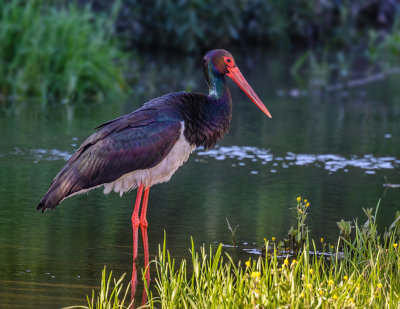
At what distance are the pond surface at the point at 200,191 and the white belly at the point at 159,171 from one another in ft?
1.29

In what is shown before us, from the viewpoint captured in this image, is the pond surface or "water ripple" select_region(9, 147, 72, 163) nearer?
the pond surface

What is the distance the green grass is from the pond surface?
0.57 m

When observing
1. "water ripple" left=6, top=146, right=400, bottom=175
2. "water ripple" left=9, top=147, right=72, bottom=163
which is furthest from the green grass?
"water ripple" left=6, top=146, right=400, bottom=175

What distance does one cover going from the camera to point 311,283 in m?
4.70

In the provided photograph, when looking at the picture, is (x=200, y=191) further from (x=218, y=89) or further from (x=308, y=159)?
(x=308, y=159)

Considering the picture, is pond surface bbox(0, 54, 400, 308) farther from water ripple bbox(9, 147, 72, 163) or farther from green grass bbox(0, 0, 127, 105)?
green grass bbox(0, 0, 127, 105)

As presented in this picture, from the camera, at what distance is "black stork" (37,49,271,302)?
21.5ft

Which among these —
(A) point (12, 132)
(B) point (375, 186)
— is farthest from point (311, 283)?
(A) point (12, 132)

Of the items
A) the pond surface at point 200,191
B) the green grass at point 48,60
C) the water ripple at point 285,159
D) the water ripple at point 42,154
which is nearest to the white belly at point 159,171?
the pond surface at point 200,191

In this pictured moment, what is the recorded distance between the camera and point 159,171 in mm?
6754

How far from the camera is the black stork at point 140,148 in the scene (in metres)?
6.55

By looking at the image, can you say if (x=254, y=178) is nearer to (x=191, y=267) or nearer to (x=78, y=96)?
(x=191, y=267)

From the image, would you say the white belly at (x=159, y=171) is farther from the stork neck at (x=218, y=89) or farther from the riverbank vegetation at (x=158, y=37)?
the riverbank vegetation at (x=158, y=37)

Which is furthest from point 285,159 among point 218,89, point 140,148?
point 140,148
